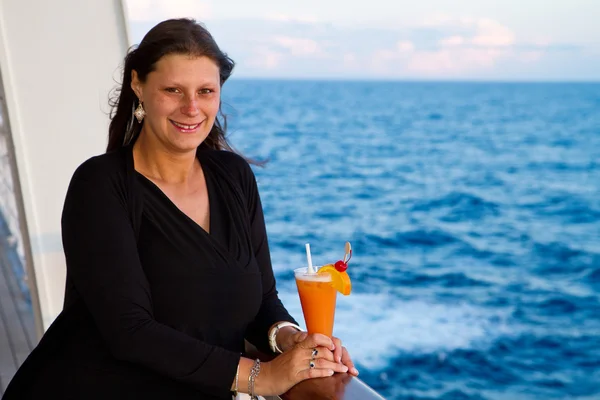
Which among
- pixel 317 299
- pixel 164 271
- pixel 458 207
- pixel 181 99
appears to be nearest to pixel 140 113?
pixel 181 99

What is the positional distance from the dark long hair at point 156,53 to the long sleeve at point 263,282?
0.23 metres

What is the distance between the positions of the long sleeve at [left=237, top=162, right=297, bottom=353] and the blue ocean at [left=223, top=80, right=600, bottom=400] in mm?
9962

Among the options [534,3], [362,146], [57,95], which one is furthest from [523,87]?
[57,95]

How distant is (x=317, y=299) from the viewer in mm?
1209

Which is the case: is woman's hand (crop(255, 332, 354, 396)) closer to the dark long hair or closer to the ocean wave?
the dark long hair

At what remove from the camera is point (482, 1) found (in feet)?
92.3

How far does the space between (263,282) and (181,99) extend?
40cm

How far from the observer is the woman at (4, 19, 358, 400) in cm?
120

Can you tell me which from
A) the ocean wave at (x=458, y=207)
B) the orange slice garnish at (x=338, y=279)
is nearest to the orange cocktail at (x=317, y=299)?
the orange slice garnish at (x=338, y=279)

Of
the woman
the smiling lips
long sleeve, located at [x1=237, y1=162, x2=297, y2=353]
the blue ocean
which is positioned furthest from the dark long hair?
the blue ocean

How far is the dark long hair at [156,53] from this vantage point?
1.33 metres

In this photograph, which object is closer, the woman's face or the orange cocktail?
the orange cocktail

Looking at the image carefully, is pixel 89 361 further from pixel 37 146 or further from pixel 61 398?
pixel 37 146

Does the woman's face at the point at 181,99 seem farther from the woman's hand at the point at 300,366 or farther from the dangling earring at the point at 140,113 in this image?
the woman's hand at the point at 300,366
